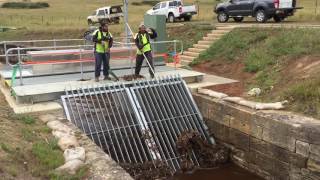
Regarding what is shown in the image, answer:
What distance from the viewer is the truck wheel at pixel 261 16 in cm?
2156

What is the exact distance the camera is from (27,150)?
7.45 metres

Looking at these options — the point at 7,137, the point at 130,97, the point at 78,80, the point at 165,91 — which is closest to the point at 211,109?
the point at 165,91

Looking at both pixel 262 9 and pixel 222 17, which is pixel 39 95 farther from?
pixel 222 17

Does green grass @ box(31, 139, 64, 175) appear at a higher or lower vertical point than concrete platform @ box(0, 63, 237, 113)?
lower

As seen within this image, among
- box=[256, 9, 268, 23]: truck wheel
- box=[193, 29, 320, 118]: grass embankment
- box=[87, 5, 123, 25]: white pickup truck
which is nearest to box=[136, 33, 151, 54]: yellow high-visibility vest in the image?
box=[193, 29, 320, 118]: grass embankment

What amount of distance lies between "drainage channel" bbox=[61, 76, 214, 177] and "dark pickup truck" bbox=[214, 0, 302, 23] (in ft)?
35.8

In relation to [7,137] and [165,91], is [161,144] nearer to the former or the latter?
[165,91]

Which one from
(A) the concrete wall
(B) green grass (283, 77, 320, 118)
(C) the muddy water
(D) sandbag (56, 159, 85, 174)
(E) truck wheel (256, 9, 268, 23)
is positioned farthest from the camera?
(E) truck wheel (256, 9, 268, 23)

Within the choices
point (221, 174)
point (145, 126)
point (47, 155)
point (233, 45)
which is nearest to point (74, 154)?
point (47, 155)

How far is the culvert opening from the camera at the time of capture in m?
10.2

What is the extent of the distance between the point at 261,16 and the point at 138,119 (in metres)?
13.0

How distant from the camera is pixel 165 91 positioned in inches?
471

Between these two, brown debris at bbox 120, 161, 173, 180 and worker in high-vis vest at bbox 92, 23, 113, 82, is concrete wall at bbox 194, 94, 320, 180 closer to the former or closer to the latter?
brown debris at bbox 120, 161, 173, 180

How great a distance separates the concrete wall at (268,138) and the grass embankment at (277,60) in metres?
0.77
